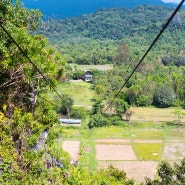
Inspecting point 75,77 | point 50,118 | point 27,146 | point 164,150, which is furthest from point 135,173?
point 75,77

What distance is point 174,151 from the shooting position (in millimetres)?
18078

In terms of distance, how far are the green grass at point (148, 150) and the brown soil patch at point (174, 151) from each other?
38cm

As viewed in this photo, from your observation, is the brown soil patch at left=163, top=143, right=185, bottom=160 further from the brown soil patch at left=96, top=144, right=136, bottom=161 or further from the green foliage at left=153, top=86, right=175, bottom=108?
the green foliage at left=153, top=86, right=175, bottom=108

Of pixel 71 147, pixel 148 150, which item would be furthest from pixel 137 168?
pixel 71 147

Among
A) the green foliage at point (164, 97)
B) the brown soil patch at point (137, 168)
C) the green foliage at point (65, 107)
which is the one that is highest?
the green foliage at point (164, 97)

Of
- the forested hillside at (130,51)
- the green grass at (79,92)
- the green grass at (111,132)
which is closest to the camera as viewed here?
the green grass at (111,132)

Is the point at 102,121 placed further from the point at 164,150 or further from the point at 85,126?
the point at 164,150

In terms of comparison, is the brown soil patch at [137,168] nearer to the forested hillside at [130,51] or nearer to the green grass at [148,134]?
the green grass at [148,134]

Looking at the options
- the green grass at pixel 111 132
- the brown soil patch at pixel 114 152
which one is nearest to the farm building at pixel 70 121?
the green grass at pixel 111 132

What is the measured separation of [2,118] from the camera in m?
5.84

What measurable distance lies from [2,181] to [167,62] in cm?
4521

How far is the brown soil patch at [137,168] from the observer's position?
48.4 ft

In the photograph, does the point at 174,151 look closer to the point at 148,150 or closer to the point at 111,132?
the point at 148,150

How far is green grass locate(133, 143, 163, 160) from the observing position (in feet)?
57.1
